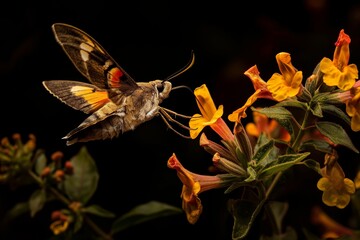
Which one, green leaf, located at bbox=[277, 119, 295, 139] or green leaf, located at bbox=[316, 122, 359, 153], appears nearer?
green leaf, located at bbox=[316, 122, 359, 153]

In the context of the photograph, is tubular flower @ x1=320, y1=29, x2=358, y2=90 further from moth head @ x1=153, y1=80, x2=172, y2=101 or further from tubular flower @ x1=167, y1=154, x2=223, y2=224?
moth head @ x1=153, y1=80, x2=172, y2=101

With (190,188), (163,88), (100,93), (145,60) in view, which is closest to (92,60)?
(100,93)

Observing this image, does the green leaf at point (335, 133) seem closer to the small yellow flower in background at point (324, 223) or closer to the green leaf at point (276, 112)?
the green leaf at point (276, 112)

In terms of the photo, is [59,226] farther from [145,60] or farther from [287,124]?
[145,60]

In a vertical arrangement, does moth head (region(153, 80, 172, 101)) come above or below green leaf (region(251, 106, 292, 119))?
below

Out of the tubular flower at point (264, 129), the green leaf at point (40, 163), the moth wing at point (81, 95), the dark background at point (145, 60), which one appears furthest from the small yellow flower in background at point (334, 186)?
the dark background at point (145, 60)

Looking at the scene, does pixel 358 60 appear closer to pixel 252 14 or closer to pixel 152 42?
pixel 252 14

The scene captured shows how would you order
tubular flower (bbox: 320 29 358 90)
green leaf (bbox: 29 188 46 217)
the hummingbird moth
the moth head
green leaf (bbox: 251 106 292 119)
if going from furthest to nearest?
green leaf (bbox: 29 188 46 217)
the moth head
the hummingbird moth
green leaf (bbox: 251 106 292 119)
tubular flower (bbox: 320 29 358 90)

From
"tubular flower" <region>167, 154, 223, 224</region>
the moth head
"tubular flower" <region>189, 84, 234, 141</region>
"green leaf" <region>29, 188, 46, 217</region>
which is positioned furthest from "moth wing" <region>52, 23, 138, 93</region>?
"green leaf" <region>29, 188, 46, 217</region>
